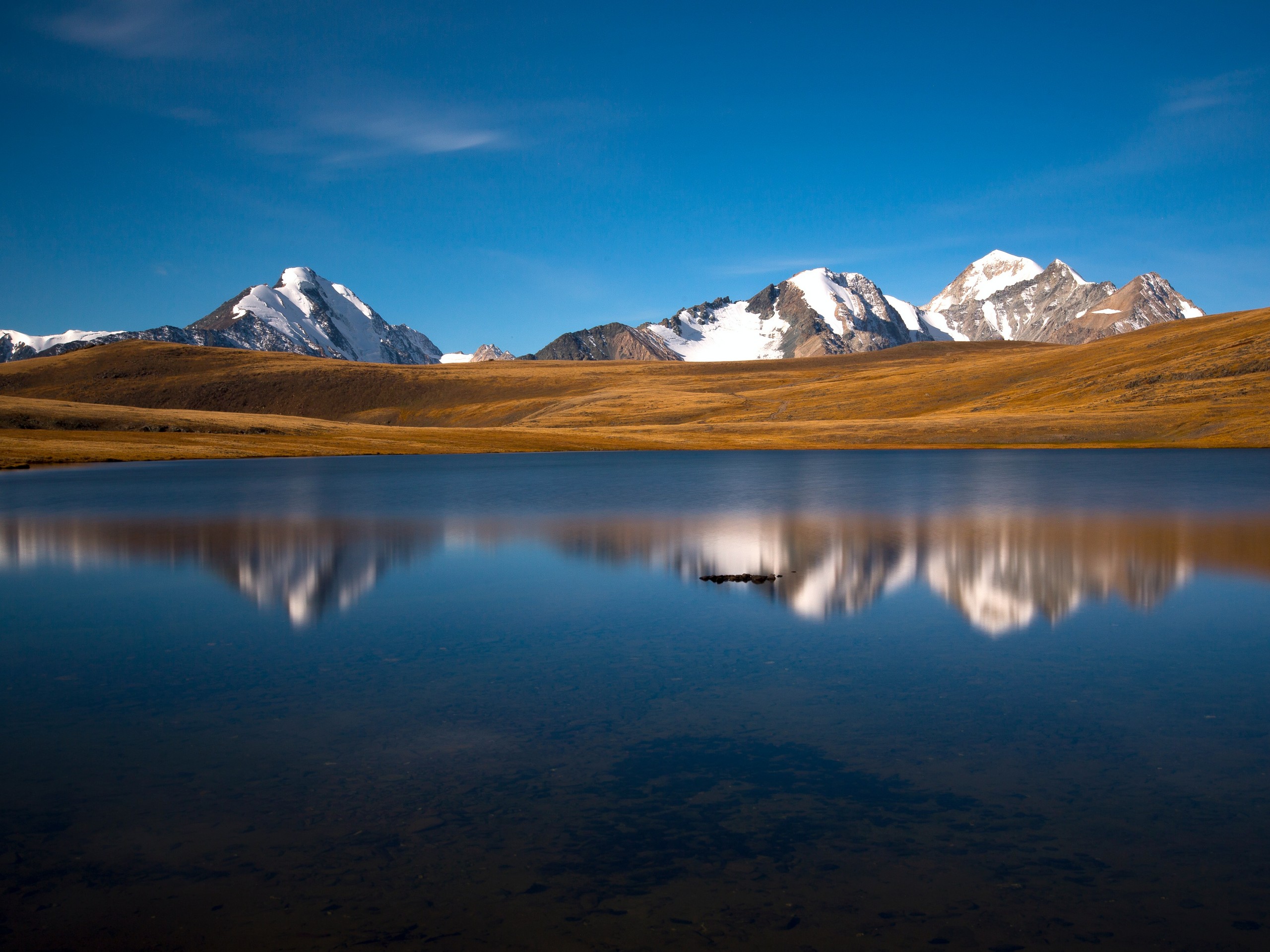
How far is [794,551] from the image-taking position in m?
28.8

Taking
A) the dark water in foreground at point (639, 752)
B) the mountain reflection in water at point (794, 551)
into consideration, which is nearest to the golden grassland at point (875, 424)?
the mountain reflection in water at point (794, 551)

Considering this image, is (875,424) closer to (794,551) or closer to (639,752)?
(794,551)

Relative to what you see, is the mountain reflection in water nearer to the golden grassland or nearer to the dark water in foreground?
the dark water in foreground

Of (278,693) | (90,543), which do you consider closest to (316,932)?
(278,693)

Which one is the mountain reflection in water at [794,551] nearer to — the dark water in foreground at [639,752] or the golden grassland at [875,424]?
the dark water in foreground at [639,752]

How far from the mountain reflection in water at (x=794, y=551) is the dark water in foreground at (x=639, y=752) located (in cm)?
28

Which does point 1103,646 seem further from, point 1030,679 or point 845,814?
point 845,814

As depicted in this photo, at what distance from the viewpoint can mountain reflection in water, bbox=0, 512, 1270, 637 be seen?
21.6 m

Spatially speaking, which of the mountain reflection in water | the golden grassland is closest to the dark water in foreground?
the mountain reflection in water

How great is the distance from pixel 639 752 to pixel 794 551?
1824cm

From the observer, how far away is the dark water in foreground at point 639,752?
25.5 ft

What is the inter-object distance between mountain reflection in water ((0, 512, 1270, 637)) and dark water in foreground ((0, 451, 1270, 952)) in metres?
0.28

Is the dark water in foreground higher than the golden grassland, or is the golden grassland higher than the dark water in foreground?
the golden grassland

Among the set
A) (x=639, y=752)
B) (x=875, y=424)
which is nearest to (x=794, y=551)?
(x=639, y=752)
